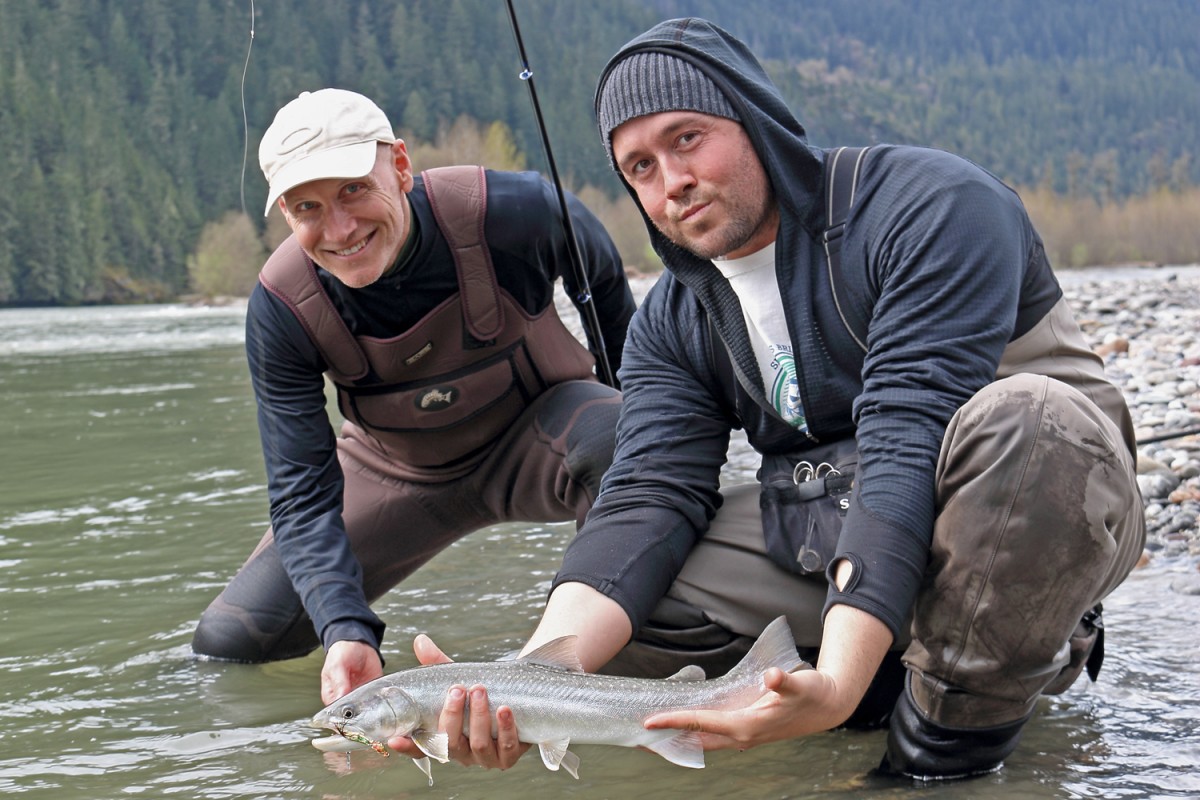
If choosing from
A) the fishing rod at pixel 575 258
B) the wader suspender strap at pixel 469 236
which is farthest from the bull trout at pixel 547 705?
the fishing rod at pixel 575 258

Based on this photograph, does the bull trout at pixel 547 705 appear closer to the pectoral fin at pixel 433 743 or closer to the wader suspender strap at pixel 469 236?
the pectoral fin at pixel 433 743

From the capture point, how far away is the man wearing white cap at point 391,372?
147 inches

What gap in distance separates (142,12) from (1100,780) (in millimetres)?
119446

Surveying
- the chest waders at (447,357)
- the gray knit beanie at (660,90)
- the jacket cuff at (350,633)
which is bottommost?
the jacket cuff at (350,633)

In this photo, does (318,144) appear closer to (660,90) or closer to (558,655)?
(660,90)

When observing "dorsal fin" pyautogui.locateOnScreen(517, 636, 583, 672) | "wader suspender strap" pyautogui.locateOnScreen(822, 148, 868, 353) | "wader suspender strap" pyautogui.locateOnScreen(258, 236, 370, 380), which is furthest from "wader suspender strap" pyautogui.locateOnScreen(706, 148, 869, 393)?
"wader suspender strap" pyautogui.locateOnScreen(258, 236, 370, 380)

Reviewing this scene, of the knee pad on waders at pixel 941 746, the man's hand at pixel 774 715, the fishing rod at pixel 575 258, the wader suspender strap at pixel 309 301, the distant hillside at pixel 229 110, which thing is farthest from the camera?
the distant hillside at pixel 229 110

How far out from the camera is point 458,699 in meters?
2.42

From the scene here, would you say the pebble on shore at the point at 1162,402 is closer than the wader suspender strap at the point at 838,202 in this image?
No

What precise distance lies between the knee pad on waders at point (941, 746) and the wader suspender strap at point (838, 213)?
2.80 ft

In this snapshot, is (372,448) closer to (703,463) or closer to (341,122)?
(341,122)

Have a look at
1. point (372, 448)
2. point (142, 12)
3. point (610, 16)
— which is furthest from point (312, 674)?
point (610, 16)

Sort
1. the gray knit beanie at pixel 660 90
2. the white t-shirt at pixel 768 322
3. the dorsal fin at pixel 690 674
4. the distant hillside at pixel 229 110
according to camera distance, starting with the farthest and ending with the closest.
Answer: the distant hillside at pixel 229 110, the white t-shirt at pixel 768 322, the gray knit beanie at pixel 660 90, the dorsal fin at pixel 690 674

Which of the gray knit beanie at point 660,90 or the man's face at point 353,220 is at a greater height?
the gray knit beanie at point 660,90
